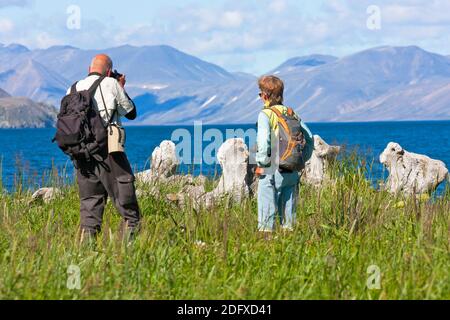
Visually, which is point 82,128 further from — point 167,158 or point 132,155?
Result: point 132,155

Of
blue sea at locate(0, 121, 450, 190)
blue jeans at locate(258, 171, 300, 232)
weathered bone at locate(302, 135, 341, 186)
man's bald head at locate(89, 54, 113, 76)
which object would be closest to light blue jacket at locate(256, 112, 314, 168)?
blue jeans at locate(258, 171, 300, 232)

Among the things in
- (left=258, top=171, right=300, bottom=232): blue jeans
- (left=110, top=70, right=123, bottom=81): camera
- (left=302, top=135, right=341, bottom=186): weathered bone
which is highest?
(left=302, top=135, right=341, bottom=186): weathered bone

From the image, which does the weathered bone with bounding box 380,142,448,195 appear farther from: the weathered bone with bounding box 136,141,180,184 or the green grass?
the green grass

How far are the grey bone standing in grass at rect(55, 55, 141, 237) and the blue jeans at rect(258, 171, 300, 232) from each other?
1.24m

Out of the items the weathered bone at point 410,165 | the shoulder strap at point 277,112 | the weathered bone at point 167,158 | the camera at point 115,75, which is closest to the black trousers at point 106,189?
the camera at point 115,75

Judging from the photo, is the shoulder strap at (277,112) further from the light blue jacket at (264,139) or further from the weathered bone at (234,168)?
the weathered bone at (234,168)

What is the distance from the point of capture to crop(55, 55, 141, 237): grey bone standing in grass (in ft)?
25.8

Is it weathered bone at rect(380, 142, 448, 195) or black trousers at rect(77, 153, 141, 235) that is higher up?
weathered bone at rect(380, 142, 448, 195)

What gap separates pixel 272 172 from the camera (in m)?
8.17

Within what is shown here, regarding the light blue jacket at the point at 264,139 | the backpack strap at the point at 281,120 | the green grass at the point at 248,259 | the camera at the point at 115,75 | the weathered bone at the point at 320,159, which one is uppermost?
the weathered bone at the point at 320,159

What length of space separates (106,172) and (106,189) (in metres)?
0.18

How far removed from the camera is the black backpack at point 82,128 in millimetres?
7793

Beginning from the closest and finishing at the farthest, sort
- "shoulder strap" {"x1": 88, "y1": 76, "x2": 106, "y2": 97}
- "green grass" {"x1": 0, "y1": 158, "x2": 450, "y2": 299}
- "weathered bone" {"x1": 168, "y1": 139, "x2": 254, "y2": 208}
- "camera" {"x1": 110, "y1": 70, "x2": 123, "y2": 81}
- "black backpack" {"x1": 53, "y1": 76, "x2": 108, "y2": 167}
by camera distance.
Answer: "green grass" {"x1": 0, "y1": 158, "x2": 450, "y2": 299} < "black backpack" {"x1": 53, "y1": 76, "x2": 108, "y2": 167} < "shoulder strap" {"x1": 88, "y1": 76, "x2": 106, "y2": 97} < "camera" {"x1": 110, "y1": 70, "x2": 123, "y2": 81} < "weathered bone" {"x1": 168, "y1": 139, "x2": 254, "y2": 208}

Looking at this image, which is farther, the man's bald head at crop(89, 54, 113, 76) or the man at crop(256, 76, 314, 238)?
the man's bald head at crop(89, 54, 113, 76)
